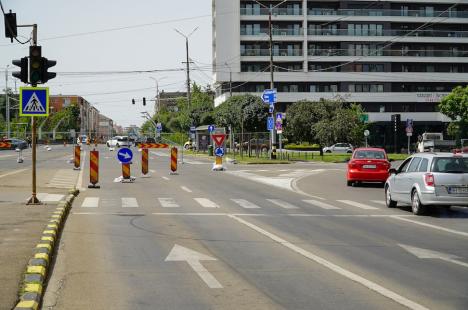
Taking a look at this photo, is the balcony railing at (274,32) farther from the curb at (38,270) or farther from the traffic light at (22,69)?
the curb at (38,270)

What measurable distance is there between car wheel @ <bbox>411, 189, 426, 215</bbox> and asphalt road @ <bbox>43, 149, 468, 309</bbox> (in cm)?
26

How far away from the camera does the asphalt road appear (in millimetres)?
7672

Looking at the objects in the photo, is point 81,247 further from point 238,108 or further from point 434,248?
point 238,108

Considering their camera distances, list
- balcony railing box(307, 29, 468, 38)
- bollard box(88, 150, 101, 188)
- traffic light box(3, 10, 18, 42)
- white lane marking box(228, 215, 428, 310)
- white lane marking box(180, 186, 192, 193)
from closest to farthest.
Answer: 1. white lane marking box(228, 215, 428, 310)
2. traffic light box(3, 10, 18, 42)
3. white lane marking box(180, 186, 192, 193)
4. bollard box(88, 150, 101, 188)
5. balcony railing box(307, 29, 468, 38)

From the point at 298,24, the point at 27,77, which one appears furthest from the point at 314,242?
the point at 298,24

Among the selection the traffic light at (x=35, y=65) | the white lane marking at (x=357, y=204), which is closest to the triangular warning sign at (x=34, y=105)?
the traffic light at (x=35, y=65)

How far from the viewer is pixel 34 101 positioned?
16844 millimetres

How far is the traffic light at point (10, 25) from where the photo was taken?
1984 cm

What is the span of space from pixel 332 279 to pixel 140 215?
844cm

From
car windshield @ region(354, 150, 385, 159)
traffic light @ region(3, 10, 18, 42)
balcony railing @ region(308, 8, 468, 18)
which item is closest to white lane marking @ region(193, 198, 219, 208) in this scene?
traffic light @ region(3, 10, 18, 42)

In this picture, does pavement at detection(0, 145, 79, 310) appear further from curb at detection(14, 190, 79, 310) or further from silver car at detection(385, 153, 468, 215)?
silver car at detection(385, 153, 468, 215)

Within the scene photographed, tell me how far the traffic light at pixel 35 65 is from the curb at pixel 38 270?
4.42 metres

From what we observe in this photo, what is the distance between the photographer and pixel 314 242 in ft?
39.9

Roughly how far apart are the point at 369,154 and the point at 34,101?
14816 millimetres
